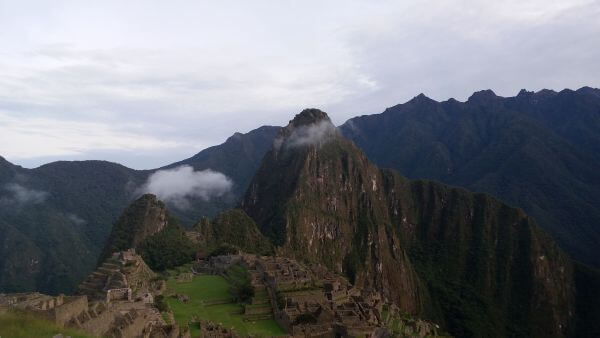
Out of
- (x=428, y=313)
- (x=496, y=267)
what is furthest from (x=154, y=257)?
(x=496, y=267)

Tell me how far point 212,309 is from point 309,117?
430 feet

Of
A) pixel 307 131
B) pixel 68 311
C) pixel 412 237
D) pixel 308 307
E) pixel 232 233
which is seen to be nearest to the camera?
pixel 68 311

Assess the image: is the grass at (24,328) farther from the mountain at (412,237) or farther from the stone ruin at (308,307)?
the mountain at (412,237)

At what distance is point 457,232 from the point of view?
545 feet

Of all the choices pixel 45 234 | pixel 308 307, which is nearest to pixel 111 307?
pixel 308 307

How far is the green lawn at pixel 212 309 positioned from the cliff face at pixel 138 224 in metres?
41.6

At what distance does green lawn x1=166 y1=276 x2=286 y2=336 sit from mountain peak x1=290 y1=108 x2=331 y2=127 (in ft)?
389

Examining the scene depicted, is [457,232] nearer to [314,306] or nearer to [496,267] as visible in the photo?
[496,267]

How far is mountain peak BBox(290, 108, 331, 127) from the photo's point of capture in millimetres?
164137

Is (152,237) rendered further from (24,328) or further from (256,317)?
(24,328)

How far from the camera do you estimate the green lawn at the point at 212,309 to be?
33044mm

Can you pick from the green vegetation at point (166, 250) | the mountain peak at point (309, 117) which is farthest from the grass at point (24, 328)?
the mountain peak at point (309, 117)

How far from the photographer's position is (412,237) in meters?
173

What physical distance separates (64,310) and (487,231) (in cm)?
15836
